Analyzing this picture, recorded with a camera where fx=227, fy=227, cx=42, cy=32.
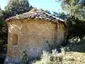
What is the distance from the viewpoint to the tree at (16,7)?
33309 millimetres

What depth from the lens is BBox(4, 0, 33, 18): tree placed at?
33.3m

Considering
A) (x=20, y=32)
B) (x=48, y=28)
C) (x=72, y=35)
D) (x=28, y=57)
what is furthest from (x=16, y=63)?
(x=72, y=35)

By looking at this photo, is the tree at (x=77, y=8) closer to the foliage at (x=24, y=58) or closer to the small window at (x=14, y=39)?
the foliage at (x=24, y=58)

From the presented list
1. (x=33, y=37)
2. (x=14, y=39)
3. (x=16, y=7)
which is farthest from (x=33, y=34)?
(x=16, y=7)

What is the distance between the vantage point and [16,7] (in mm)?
35938

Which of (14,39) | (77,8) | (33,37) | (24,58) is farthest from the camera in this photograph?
(14,39)

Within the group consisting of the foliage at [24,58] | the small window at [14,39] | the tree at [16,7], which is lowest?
the foliage at [24,58]

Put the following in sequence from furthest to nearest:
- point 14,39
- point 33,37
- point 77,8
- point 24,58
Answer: point 14,39 < point 33,37 < point 24,58 < point 77,8

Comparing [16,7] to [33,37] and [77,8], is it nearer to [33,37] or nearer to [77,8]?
[33,37]

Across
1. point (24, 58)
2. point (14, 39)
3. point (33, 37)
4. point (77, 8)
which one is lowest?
point (24, 58)

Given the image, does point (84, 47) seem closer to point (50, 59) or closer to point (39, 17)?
point (39, 17)

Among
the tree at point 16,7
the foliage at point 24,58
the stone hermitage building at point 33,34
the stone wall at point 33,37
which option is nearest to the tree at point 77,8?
the stone hermitage building at point 33,34

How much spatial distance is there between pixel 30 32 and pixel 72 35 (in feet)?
A: 34.1

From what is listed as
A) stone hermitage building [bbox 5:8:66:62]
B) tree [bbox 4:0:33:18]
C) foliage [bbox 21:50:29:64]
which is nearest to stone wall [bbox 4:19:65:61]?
stone hermitage building [bbox 5:8:66:62]
